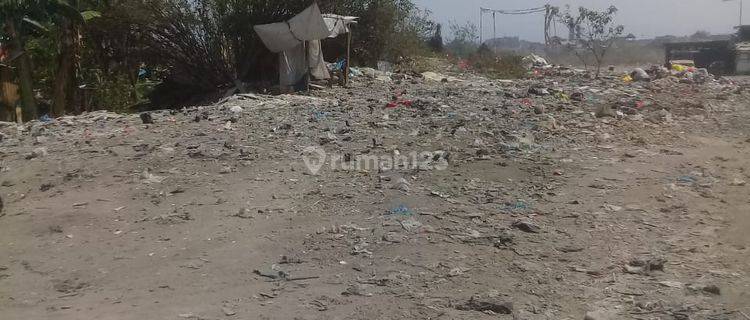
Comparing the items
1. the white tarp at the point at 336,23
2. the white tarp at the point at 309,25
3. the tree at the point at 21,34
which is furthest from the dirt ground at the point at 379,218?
the white tarp at the point at 336,23

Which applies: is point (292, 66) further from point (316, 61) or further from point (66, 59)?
point (66, 59)

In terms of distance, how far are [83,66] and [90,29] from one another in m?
0.64

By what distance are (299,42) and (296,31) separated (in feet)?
0.85

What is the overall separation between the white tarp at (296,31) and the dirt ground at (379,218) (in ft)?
9.24

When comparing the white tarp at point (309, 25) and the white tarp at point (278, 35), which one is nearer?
the white tarp at point (309, 25)

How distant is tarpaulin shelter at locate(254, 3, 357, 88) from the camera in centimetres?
1038

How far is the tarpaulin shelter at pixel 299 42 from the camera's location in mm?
10383

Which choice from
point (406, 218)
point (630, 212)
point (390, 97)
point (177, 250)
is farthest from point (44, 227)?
point (390, 97)

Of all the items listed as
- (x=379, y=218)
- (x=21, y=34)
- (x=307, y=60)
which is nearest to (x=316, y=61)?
(x=307, y=60)

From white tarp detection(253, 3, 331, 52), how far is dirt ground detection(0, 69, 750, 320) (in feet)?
9.24

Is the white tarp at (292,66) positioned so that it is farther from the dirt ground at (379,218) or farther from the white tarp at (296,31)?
the dirt ground at (379,218)

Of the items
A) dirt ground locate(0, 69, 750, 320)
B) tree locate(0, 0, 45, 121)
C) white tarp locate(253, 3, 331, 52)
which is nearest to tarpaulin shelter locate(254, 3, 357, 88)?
white tarp locate(253, 3, 331, 52)

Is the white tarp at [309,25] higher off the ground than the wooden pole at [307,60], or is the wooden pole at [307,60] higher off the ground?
the white tarp at [309,25]

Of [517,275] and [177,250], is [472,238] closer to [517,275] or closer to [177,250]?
[517,275]
